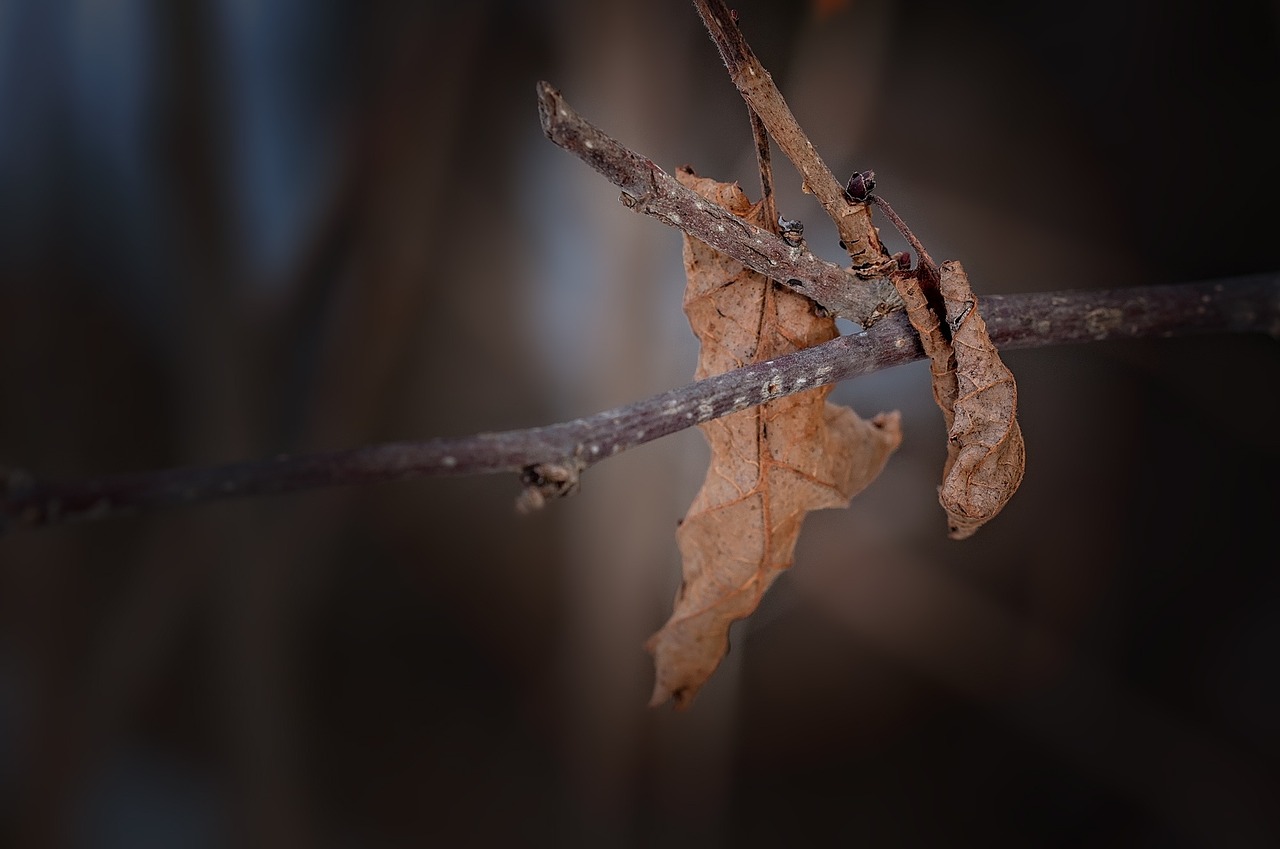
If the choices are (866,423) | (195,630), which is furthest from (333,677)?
(866,423)

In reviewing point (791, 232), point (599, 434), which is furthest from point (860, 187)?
point (599, 434)

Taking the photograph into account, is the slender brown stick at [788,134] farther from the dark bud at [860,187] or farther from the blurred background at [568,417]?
the blurred background at [568,417]

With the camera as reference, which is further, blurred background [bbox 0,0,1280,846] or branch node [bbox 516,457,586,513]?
blurred background [bbox 0,0,1280,846]

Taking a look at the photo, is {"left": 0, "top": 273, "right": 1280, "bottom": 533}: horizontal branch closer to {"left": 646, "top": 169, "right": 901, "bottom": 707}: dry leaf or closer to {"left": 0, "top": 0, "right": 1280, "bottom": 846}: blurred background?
{"left": 646, "top": 169, "right": 901, "bottom": 707}: dry leaf

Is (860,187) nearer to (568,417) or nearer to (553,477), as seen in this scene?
(553,477)

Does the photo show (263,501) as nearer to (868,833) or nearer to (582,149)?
(582,149)

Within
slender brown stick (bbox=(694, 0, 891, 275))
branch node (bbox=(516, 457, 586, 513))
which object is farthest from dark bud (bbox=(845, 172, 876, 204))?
branch node (bbox=(516, 457, 586, 513))

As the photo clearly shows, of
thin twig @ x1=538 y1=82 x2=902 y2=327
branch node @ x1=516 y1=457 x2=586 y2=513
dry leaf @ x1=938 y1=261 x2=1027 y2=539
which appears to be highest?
thin twig @ x1=538 y1=82 x2=902 y2=327
